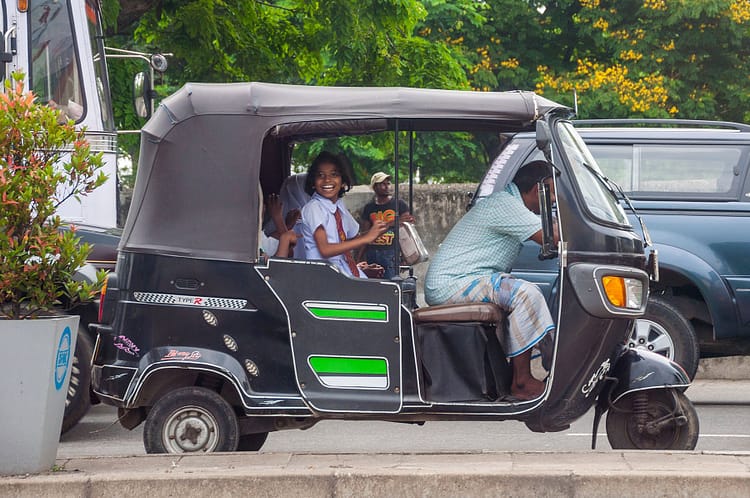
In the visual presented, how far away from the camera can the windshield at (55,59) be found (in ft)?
33.8

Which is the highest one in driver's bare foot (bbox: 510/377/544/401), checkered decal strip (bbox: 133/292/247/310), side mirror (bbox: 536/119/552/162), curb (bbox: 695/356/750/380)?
side mirror (bbox: 536/119/552/162)

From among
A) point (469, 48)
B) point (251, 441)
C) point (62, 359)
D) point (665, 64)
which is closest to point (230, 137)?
point (62, 359)

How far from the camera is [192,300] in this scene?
6.49 metres

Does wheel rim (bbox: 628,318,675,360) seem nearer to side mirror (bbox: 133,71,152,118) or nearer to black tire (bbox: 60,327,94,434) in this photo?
black tire (bbox: 60,327,94,434)

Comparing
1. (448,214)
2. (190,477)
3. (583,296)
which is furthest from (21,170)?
(448,214)

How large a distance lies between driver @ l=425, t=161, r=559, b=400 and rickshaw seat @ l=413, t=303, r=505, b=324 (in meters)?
0.09

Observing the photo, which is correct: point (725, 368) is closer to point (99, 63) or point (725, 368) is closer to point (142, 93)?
point (142, 93)

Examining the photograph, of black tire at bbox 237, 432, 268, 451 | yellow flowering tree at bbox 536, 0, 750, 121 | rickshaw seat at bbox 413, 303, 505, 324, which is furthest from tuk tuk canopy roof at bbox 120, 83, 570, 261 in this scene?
yellow flowering tree at bbox 536, 0, 750, 121

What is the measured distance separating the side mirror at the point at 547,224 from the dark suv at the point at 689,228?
107 inches

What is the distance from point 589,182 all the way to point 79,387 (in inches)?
143

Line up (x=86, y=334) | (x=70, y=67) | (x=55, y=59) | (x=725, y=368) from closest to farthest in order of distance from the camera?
(x=86, y=334) → (x=55, y=59) → (x=70, y=67) → (x=725, y=368)

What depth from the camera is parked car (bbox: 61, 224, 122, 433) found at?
27.1 feet

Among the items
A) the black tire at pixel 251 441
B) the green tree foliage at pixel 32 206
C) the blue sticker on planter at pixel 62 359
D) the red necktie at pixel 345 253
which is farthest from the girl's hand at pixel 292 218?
the blue sticker on planter at pixel 62 359

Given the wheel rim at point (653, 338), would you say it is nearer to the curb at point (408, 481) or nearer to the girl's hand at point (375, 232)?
the girl's hand at point (375, 232)
